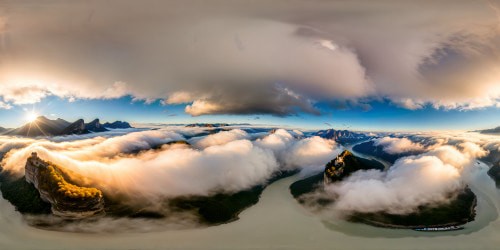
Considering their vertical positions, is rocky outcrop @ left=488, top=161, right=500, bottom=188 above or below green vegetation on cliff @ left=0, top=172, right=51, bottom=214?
above

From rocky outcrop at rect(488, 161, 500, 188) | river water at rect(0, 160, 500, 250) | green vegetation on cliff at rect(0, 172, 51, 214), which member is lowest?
river water at rect(0, 160, 500, 250)

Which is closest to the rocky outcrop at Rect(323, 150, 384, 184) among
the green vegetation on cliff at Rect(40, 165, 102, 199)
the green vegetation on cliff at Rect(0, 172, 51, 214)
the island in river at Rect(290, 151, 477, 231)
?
the island in river at Rect(290, 151, 477, 231)

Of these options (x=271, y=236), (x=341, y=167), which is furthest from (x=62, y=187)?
(x=341, y=167)

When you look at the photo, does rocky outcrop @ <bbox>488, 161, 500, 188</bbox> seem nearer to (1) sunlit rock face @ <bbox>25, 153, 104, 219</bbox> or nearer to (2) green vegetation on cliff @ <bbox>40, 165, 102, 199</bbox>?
(1) sunlit rock face @ <bbox>25, 153, 104, 219</bbox>

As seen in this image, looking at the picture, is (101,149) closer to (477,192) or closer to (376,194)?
(376,194)

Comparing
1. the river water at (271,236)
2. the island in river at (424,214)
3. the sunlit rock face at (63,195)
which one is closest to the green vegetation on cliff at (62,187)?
the sunlit rock face at (63,195)

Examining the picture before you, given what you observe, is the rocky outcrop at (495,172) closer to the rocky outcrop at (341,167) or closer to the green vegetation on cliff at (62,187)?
the rocky outcrop at (341,167)
